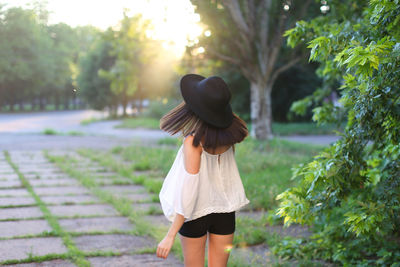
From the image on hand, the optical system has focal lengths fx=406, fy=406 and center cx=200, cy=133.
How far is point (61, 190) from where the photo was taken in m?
6.59

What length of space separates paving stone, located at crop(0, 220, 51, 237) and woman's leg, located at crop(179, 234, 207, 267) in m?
2.60

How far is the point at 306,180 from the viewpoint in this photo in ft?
9.84

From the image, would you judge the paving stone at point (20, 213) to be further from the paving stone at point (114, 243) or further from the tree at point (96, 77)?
the tree at point (96, 77)

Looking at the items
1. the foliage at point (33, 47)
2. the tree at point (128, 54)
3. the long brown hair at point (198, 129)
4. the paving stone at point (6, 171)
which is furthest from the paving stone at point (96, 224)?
the tree at point (128, 54)

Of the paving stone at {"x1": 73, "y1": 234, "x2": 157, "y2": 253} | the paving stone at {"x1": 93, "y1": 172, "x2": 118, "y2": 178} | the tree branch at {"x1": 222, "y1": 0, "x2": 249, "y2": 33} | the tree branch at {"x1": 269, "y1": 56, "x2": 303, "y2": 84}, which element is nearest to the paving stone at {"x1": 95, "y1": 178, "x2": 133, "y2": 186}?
the paving stone at {"x1": 93, "y1": 172, "x2": 118, "y2": 178}

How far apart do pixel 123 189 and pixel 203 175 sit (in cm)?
461

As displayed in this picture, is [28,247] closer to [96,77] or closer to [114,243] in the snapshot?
[114,243]

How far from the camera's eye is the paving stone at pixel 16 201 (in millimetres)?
5492

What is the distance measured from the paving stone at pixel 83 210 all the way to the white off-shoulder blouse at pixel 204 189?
305cm

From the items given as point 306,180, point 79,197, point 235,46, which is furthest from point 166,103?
point 306,180

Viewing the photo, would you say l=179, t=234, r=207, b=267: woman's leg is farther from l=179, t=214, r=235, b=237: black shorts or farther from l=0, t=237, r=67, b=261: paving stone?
l=0, t=237, r=67, b=261: paving stone

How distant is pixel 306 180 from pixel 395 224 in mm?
742

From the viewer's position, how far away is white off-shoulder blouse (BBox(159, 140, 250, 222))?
7.84ft

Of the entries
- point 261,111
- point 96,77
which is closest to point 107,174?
point 261,111
